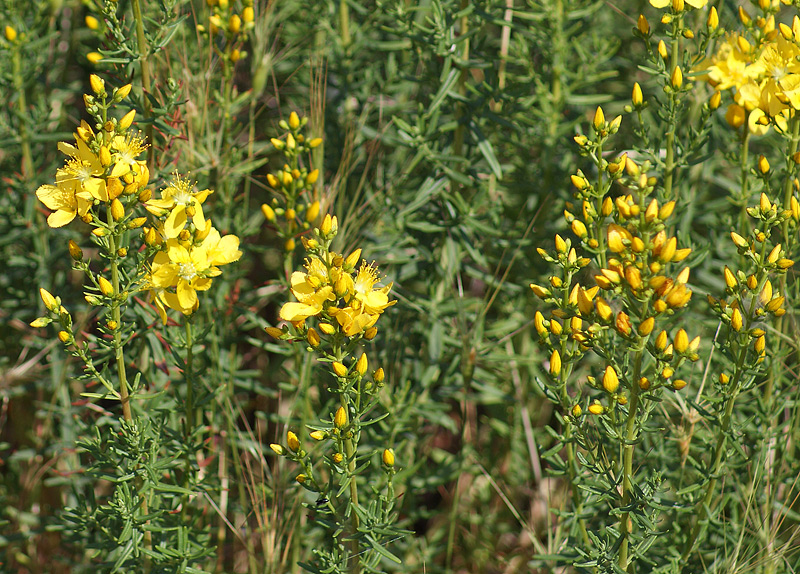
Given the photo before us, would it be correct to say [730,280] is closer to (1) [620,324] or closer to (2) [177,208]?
(1) [620,324]

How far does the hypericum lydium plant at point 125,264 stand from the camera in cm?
193

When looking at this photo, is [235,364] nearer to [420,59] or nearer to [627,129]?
[420,59]

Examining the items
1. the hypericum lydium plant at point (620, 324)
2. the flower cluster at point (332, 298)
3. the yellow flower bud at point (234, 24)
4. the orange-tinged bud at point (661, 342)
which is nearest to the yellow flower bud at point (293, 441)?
the flower cluster at point (332, 298)

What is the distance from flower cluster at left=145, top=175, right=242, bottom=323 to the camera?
200cm

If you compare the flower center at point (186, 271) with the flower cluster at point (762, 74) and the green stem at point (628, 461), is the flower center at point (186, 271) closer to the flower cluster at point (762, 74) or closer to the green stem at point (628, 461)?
the green stem at point (628, 461)

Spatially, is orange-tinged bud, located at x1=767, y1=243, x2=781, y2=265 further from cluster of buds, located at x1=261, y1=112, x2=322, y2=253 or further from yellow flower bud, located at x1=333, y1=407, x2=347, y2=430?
cluster of buds, located at x1=261, y1=112, x2=322, y2=253

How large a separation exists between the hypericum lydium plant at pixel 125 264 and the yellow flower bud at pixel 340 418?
547 millimetres

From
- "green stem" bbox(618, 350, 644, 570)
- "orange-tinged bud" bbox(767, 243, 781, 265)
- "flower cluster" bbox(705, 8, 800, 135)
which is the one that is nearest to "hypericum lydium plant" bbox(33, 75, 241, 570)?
"green stem" bbox(618, 350, 644, 570)

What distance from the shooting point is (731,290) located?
6.74ft

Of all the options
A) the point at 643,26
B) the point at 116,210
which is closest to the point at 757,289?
the point at 643,26

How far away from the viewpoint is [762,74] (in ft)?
7.41

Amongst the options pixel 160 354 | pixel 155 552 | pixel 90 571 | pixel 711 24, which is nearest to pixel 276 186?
pixel 160 354

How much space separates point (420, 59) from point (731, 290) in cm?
152

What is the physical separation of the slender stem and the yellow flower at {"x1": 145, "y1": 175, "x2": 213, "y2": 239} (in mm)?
347
